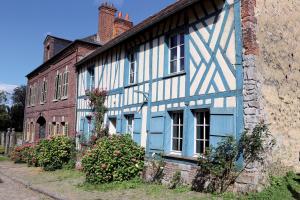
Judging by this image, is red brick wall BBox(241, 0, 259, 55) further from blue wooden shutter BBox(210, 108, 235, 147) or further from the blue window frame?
the blue window frame

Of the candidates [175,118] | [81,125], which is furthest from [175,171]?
[81,125]

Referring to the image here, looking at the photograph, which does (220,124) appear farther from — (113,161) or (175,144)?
(113,161)

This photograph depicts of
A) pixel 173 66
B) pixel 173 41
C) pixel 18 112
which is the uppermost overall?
pixel 173 41

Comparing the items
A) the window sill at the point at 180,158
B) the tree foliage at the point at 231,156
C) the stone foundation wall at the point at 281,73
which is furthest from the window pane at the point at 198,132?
the stone foundation wall at the point at 281,73

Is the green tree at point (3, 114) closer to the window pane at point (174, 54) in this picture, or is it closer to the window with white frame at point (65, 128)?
the window with white frame at point (65, 128)

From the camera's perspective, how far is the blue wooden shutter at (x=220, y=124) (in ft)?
24.6

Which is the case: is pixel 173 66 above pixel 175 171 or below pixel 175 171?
above

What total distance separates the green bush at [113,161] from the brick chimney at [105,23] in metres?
9.28

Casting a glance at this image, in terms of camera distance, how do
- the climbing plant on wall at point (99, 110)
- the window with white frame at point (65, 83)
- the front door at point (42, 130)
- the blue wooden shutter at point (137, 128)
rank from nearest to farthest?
the blue wooden shutter at point (137, 128) → the climbing plant on wall at point (99, 110) → the window with white frame at point (65, 83) → the front door at point (42, 130)

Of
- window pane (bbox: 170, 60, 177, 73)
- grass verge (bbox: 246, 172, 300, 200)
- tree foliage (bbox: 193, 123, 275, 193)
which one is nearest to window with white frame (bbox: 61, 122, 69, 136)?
window pane (bbox: 170, 60, 177, 73)

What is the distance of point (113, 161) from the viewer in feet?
32.3

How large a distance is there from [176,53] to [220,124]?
295 cm

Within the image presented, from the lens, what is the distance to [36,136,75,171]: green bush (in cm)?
1395

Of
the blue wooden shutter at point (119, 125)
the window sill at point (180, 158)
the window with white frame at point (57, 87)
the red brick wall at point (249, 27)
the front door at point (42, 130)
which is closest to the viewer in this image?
the red brick wall at point (249, 27)
